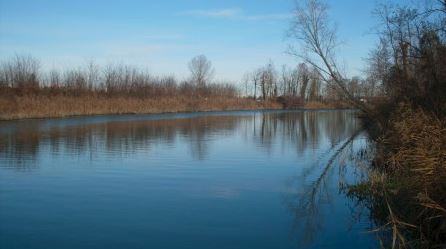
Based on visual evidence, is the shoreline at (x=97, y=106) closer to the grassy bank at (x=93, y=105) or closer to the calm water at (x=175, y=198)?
the grassy bank at (x=93, y=105)

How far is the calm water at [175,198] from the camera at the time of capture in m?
7.80

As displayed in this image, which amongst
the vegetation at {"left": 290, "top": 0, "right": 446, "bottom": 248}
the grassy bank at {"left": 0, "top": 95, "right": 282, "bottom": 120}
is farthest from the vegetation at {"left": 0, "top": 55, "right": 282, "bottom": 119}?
the vegetation at {"left": 290, "top": 0, "right": 446, "bottom": 248}

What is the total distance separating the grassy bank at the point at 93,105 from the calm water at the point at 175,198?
1709 centimetres

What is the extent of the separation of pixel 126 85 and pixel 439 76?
149ft

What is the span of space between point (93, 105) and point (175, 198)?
34680 mm

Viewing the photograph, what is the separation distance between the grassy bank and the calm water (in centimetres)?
1709

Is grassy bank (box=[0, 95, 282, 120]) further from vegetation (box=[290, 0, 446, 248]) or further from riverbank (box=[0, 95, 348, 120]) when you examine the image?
vegetation (box=[290, 0, 446, 248])

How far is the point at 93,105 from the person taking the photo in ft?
142

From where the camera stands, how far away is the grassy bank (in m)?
35.2

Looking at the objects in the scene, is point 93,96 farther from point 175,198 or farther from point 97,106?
point 175,198

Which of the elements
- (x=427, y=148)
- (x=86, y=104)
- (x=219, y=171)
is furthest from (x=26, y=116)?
(x=427, y=148)

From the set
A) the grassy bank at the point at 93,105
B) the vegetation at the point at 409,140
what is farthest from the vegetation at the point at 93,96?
the vegetation at the point at 409,140

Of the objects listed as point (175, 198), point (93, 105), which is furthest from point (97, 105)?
point (175, 198)

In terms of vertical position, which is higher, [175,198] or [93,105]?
[93,105]
